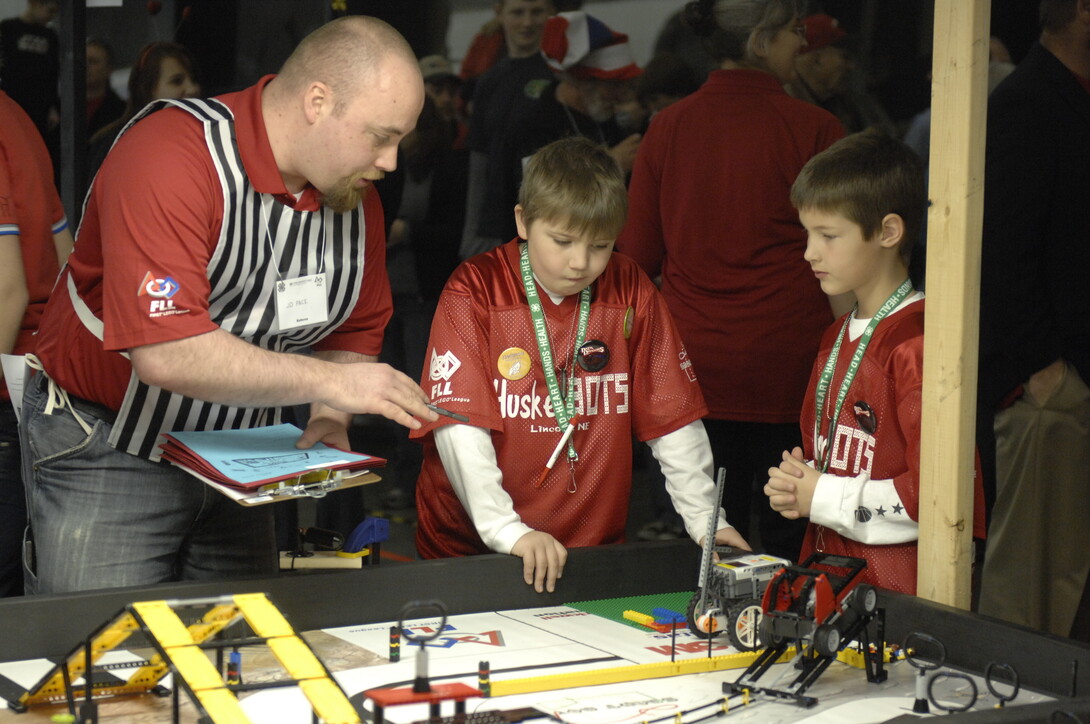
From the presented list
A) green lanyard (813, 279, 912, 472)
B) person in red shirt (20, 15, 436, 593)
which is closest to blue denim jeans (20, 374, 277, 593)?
person in red shirt (20, 15, 436, 593)

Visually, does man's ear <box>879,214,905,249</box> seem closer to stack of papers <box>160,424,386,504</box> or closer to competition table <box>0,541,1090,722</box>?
competition table <box>0,541,1090,722</box>

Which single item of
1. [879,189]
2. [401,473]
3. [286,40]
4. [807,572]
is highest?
[286,40]

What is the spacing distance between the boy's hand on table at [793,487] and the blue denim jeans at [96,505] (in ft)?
3.20

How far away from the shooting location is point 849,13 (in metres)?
5.65

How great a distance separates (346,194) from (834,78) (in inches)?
148

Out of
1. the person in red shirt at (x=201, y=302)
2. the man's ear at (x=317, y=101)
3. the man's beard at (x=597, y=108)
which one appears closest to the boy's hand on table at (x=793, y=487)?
the person in red shirt at (x=201, y=302)

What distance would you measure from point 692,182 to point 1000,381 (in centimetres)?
93

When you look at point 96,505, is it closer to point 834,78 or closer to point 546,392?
point 546,392

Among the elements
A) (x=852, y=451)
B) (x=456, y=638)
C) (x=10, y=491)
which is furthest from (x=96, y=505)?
(x=852, y=451)

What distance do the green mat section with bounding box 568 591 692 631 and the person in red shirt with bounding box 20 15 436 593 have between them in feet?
1.50

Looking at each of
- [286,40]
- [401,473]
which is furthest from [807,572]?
[401,473]

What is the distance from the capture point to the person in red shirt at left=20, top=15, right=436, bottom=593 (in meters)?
1.90

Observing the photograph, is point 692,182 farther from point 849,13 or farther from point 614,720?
point 849,13

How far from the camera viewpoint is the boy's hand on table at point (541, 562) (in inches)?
84.5
